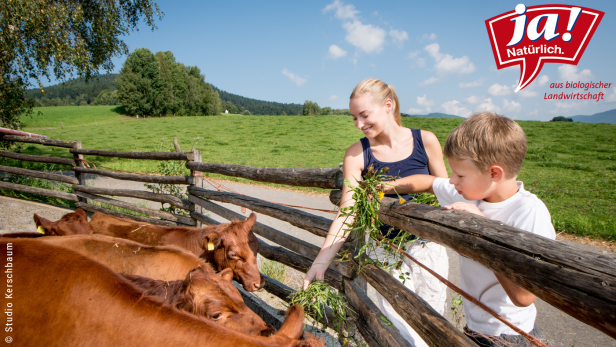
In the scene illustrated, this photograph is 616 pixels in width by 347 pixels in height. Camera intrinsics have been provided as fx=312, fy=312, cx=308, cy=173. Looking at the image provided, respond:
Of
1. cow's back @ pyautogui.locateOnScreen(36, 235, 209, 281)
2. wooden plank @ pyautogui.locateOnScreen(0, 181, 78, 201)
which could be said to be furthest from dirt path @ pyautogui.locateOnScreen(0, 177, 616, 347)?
cow's back @ pyautogui.locateOnScreen(36, 235, 209, 281)

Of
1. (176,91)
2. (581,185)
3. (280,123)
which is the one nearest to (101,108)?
(176,91)

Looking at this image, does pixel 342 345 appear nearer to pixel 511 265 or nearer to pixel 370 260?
pixel 370 260

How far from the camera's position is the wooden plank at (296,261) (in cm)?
297

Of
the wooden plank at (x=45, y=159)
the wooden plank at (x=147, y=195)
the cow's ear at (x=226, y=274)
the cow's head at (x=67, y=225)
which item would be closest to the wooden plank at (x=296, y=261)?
the cow's ear at (x=226, y=274)

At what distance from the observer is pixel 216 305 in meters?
2.01

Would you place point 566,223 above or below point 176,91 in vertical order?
below

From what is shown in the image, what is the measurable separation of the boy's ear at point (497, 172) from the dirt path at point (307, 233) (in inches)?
44.7

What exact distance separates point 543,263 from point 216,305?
1773mm

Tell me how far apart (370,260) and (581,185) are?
12925 mm

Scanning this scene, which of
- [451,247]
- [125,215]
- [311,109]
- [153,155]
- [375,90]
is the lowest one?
[125,215]

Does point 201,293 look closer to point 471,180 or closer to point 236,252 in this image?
point 236,252

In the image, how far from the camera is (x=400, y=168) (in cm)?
238

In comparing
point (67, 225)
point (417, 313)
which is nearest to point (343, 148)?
point (67, 225)

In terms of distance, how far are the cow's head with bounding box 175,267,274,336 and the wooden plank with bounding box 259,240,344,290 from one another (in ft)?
3.26
